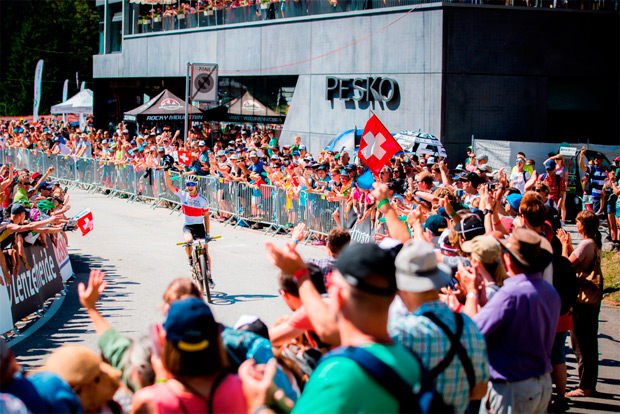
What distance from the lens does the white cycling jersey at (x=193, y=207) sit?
12492 mm

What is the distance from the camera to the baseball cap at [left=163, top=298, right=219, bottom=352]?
10.6 feet

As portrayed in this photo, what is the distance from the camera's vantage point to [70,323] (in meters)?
10.5

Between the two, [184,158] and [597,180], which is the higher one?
[184,158]

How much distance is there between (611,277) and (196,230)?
292 inches

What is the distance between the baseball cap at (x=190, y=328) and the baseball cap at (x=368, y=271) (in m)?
0.68

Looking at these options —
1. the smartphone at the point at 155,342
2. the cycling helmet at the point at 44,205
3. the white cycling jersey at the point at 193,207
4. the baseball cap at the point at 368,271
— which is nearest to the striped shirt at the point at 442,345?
the baseball cap at the point at 368,271

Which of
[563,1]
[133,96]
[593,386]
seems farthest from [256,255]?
[133,96]

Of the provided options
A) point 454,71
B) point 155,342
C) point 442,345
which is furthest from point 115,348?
point 454,71

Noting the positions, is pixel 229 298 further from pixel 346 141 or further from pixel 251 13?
pixel 251 13

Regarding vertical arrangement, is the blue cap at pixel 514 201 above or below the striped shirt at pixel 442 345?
above

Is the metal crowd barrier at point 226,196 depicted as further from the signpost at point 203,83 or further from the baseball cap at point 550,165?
the baseball cap at point 550,165

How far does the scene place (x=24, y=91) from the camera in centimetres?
7488

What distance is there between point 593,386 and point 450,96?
16.0 meters

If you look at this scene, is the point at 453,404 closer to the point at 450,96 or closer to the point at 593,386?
the point at 593,386
